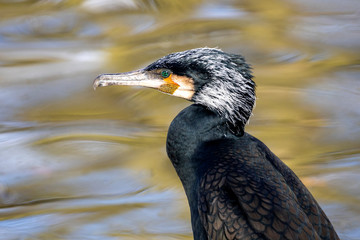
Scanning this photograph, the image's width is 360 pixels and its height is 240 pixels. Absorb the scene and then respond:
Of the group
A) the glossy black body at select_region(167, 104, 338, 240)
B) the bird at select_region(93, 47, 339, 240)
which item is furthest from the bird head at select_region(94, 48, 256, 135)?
the glossy black body at select_region(167, 104, 338, 240)

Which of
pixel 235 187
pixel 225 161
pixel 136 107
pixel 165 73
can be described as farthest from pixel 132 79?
pixel 136 107

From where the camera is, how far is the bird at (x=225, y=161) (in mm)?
2932

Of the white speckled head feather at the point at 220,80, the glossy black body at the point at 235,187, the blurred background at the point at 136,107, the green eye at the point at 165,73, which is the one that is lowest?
the glossy black body at the point at 235,187

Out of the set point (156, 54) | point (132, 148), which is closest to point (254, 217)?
point (132, 148)

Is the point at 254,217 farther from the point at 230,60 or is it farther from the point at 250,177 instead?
the point at 230,60

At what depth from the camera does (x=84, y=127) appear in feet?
18.0

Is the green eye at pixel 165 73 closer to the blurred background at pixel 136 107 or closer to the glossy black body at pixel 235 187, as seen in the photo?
the glossy black body at pixel 235 187

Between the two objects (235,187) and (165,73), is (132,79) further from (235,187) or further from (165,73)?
(235,187)

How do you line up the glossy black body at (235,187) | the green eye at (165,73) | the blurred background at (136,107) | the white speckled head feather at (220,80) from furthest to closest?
the blurred background at (136,107) → the green eye at (165,73) → the white speckled head feather at (220,80) → the glossy black body at (235,187)

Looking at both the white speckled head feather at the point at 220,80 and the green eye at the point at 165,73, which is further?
the green eye at the point at 165,73

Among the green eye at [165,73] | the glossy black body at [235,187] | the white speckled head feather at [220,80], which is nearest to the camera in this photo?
the glossy black body at [235,187]

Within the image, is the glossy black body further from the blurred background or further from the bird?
the blurred background

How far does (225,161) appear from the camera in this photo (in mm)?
3154

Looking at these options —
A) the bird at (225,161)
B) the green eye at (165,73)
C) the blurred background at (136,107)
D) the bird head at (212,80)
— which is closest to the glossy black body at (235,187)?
the bird at (225,161)
